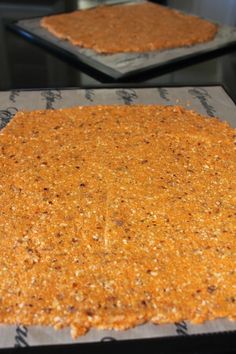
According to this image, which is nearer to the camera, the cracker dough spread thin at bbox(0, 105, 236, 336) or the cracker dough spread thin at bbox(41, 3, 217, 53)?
the cracker dough spread thin at bbox(0, 105, 236, 336)

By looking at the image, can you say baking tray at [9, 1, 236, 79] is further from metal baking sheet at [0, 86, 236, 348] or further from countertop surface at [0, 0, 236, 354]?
metal baking sheet at [0, 86, 236, 348]

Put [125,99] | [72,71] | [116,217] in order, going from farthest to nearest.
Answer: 1. [72,71]
2. [125,99]
3. [116,217]

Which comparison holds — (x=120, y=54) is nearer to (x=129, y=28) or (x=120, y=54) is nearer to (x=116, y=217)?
(x=129, y=28)

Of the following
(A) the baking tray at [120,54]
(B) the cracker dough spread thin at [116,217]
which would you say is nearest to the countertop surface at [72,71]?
A: (A) the baking tray at [120,54]

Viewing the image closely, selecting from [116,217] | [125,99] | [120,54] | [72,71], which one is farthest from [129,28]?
[116,217]

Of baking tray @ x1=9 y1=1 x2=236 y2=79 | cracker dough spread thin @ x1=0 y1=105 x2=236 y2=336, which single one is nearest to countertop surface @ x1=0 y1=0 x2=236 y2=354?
baking tray @ x1=9 y1=1 x2=236 y2=79

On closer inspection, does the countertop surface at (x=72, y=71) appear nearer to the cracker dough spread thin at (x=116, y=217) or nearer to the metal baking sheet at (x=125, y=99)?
the metal baking sheet at (x=125, y=99)

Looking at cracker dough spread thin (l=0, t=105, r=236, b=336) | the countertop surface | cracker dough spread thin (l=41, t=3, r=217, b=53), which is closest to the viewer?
cracker dough spread thin (l=0, t=105, r=236, b=336)

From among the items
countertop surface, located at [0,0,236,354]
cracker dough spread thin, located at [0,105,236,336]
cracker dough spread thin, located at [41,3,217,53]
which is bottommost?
cracker dough spread thin, located at [0,105,236,336]

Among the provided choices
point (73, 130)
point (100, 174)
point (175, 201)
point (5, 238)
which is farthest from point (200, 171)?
point (5, 238)
